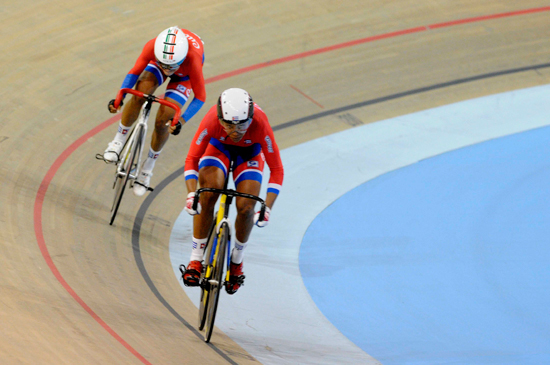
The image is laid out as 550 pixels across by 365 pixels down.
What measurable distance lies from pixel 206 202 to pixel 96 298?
861 mm

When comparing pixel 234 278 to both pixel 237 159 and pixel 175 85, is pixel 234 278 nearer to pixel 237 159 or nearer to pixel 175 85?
pixel 237 159

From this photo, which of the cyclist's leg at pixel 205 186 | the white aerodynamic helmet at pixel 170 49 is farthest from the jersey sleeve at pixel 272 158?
the white aerodynamic helmet at pixel 170 49

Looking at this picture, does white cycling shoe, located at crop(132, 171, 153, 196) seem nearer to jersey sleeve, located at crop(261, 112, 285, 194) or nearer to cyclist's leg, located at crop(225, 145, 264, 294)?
cyclist's leg, located at crop(225, 145, 264, 294)

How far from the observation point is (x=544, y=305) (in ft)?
14.8

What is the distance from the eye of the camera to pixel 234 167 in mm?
3773

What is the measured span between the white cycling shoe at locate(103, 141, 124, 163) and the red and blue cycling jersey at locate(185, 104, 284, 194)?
4.10 ft

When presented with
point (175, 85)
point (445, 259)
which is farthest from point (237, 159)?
point (445, 259)

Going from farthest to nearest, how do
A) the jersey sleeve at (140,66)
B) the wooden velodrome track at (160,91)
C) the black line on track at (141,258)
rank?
the jersey sleeve at (140,66) → the black line on track at (141,258) → the wooden velodrome track at (160,91)

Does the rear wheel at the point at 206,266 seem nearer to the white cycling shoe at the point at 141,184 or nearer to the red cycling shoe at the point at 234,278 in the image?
Answer: the red cycling shoe at the point at 234,278

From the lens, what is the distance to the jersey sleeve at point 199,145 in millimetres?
3590

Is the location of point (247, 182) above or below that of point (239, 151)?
below

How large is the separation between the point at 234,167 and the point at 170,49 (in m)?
1.08

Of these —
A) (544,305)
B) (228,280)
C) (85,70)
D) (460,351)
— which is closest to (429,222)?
(544,305)

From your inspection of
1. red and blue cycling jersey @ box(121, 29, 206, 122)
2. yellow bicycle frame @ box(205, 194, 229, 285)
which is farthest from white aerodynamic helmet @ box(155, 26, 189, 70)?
yellow bicycle frame @ box(205, 194, 229, 285)
